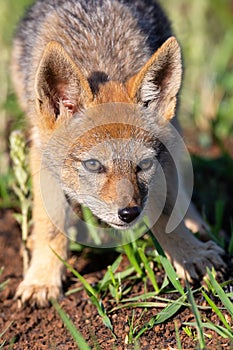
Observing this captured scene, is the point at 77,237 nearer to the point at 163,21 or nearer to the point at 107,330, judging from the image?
the point at 107,330

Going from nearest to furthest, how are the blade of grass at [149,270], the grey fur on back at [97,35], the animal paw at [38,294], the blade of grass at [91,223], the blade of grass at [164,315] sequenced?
the blade of grass at [164,315] → the blade of grass at [149,270] → the grey fur on back at [97,35] → the animal paw at [38,294] → the blade of grass at [91,223]

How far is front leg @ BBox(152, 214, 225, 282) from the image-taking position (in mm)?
4266

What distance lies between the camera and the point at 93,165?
383cm

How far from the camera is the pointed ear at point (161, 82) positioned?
152 inches

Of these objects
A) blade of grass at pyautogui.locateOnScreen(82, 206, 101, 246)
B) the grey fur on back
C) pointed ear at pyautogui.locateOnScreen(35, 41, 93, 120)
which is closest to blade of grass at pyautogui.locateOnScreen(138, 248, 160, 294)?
blade of grass at pyautogui.locateOnScreen(82, 206, 101, 246)

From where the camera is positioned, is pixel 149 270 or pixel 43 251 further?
pixel 43 251

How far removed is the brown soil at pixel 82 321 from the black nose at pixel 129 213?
625 mm

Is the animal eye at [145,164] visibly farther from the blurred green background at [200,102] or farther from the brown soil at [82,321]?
the blurred green background at [200,102]

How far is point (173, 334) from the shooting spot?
3.67m

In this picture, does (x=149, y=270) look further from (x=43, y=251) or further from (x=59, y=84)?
(x=59, y=84)

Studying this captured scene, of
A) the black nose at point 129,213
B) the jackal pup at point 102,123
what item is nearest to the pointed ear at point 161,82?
the jackal pup at point 102,123

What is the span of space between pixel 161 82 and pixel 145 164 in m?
0.59

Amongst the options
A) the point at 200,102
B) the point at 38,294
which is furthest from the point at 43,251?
the point at 200,102

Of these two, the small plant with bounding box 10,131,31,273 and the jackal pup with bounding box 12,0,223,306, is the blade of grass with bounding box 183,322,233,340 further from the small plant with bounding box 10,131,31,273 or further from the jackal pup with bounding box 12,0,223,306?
the small plant with bounding box 10,131,31,273
